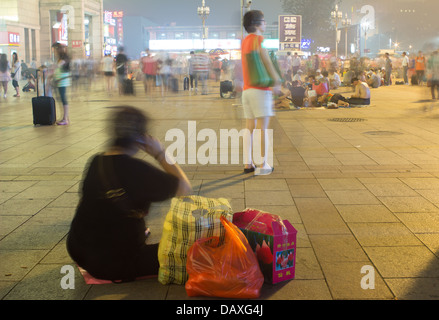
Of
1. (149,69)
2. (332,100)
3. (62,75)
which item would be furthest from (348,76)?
(62,75)

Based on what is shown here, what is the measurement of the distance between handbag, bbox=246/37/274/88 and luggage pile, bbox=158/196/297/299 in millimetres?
3465

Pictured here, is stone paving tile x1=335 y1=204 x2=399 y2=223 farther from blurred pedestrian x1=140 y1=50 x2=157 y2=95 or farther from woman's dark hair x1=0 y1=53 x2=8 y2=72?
woman's dark hair x1=0 y1=53 x2=8 y2=72

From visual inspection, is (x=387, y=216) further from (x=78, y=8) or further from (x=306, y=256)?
(x=78, y=8)

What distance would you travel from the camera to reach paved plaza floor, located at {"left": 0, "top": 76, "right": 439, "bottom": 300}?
3744 mm

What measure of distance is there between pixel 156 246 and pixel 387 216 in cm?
254

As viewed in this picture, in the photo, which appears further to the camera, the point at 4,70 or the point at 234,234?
the point at 4,70

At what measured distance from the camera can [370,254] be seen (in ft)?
14.1

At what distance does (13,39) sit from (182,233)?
45067mm

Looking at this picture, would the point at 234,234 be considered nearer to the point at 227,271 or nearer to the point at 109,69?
the point at 227,271

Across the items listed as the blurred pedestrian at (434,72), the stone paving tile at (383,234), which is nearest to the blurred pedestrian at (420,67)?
the blurred pedestrian at (434,72)

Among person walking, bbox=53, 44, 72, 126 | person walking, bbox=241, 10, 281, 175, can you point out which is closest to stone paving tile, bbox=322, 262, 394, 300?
person walking, bbox=241, 10, 281, 175

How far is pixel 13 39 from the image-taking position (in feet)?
145

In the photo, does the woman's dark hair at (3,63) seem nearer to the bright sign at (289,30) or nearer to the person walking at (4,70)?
the person walking at (4,70)

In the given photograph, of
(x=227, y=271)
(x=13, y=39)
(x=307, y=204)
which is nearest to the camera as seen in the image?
(x=227, y=271)
